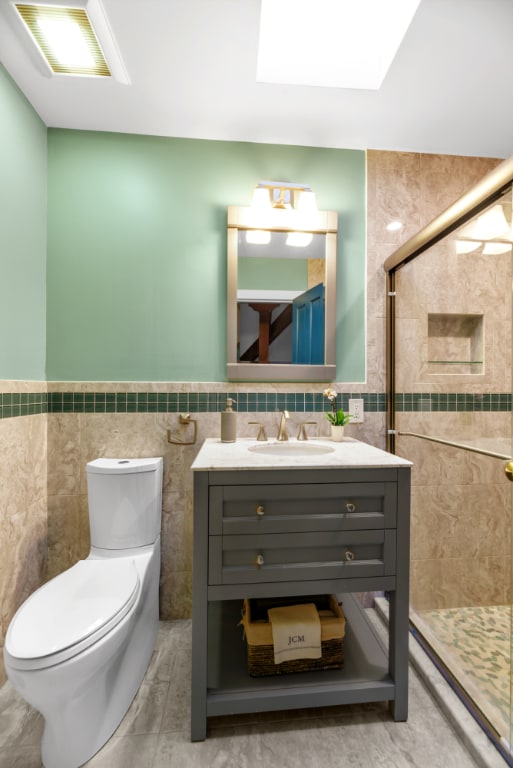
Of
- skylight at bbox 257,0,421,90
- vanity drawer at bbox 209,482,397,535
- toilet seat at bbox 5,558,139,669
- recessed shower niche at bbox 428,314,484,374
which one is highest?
skylight at bbox 257,0,421,90

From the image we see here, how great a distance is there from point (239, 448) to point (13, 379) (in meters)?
0.97

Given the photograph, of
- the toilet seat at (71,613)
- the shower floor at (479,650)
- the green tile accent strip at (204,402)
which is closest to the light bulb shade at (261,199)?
the green tile accent strip at (204,402)

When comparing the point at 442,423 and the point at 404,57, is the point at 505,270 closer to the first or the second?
the point at 442,423

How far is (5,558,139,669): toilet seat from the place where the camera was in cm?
102

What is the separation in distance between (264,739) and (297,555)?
598 mm

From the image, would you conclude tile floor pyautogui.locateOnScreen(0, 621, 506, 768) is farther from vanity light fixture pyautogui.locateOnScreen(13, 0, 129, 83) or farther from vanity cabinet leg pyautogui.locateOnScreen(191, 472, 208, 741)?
vanity light fixture pyautogui.locateOnScreen(13, 0, 129, 83)

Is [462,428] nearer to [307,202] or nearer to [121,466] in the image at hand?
[307,202]

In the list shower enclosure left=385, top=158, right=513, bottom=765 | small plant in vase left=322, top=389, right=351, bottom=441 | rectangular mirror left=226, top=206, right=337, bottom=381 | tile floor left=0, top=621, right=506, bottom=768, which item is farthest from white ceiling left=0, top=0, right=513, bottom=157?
tile floor left=0, top=621, right=506, bottom=768

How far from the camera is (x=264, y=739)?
4.10ft

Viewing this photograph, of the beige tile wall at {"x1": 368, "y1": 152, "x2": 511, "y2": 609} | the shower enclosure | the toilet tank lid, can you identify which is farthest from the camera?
the toilet tank lid

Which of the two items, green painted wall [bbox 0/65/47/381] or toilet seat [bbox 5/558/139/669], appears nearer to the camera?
toilet seat [bbox 5/558/139/669]

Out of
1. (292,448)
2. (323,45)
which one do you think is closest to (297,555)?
(292,448)

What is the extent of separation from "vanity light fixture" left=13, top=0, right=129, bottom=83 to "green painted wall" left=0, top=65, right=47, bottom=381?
25cm

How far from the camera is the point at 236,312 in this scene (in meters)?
1.87
